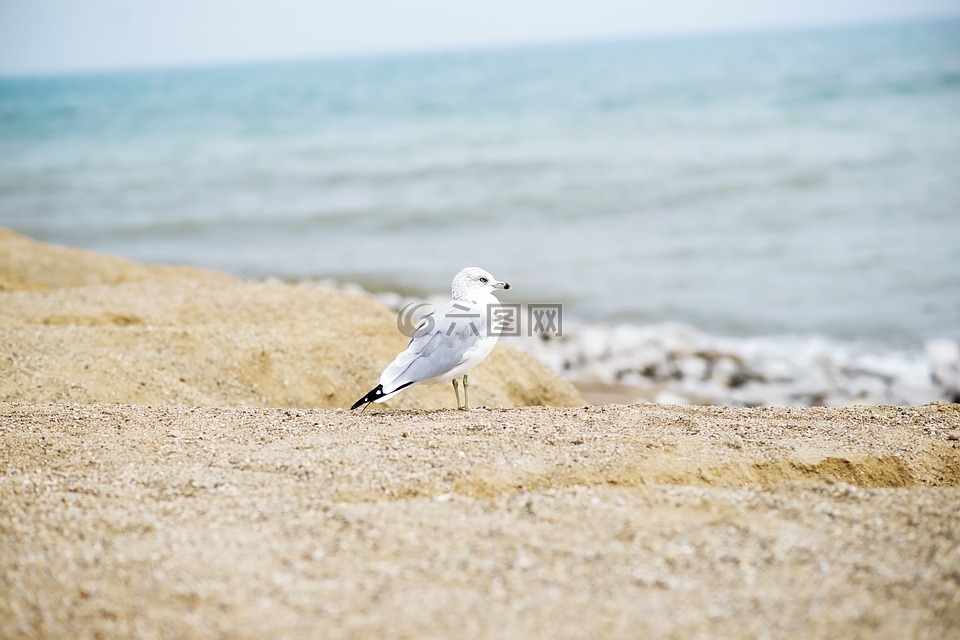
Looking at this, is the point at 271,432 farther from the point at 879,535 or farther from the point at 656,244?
the point at 656,244

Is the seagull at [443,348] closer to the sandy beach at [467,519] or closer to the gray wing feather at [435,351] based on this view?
the gray wing feather at [435,351]

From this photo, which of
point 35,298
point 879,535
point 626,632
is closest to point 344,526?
point 626,632

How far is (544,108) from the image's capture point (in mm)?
29484

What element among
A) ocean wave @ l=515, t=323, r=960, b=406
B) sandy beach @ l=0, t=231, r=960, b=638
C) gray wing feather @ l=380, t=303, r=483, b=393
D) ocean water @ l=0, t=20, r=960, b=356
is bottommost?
ocean wave @ l=515, t=323, r=960, b=406

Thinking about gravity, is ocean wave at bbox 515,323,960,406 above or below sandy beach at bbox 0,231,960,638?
below

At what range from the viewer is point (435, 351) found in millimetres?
4262

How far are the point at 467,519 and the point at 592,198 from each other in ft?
44.1

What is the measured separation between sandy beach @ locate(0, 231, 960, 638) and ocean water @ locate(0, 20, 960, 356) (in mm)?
6068

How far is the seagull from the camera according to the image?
419 cm

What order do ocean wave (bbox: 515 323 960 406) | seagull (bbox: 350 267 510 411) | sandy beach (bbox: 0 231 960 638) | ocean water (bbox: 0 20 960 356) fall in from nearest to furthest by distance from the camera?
sandy beach (bbox: 0 231 960 638), seagull (bbox: 350 267 510 411), ocean wave (bbox: 515 323 960 406), ocean water (bbox: 0 20 960 356)

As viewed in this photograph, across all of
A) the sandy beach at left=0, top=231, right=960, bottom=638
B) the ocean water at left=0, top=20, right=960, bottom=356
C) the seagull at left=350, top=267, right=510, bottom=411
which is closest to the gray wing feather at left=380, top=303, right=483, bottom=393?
the seagull at left=350, top=267, right=510, bottom=411

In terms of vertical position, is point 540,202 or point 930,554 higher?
point 540,202

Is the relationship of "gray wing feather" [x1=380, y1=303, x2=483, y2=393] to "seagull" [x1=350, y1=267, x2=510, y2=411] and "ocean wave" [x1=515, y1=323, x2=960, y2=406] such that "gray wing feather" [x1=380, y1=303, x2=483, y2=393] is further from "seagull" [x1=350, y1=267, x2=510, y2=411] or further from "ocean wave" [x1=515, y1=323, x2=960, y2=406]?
"ocean wave" [x1=515, y1=323, x2=960, y2=406]

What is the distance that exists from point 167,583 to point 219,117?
33634 millimetres
